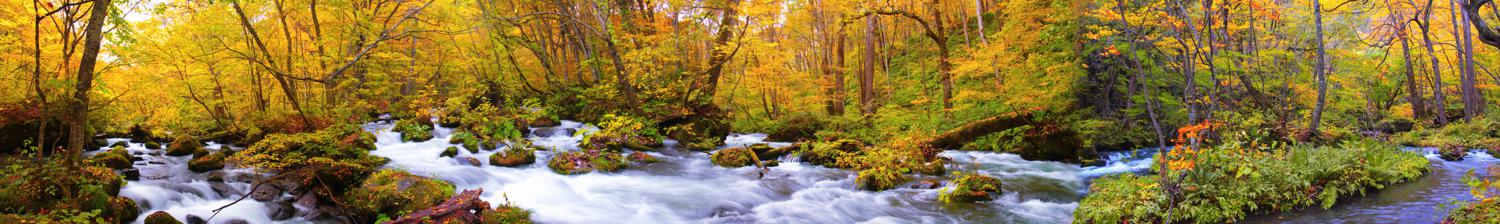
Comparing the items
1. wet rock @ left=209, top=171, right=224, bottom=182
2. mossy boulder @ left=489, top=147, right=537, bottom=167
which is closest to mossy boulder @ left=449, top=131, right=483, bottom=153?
mossy boulder @ left=489, top=147, right=537, bottom=167

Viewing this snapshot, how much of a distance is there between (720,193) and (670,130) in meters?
6.39

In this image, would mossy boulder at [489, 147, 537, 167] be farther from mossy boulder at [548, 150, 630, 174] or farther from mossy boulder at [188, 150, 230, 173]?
mossy boulder at [188, 150, 230, 173]

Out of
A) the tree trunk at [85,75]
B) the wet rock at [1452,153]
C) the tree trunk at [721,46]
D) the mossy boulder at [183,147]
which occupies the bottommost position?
the wet rock at [1452,153]

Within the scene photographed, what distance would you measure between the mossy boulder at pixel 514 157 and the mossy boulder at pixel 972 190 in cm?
638

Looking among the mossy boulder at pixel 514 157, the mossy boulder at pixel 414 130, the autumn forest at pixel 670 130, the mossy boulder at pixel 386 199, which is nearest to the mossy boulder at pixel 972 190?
the autumn forest at pixel 670 130

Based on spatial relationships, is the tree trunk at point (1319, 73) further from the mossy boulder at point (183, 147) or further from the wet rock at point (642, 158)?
the mossy boulder at point (183, 147)

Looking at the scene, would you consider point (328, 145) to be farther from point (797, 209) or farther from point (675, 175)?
point (797, 209)

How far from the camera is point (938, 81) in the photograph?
68.0 feet

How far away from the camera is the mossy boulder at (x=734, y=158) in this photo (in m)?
11.9

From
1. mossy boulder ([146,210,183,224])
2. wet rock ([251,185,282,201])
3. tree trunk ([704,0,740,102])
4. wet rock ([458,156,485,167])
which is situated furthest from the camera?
tree trunk ([704,0,740,102])

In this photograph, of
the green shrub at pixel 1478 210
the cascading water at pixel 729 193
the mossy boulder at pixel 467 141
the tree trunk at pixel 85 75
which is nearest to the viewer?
the green shrub at pixel 1478 210

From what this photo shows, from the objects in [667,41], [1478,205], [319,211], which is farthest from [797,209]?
[667,41]

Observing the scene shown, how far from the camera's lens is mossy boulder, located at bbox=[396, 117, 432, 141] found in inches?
504

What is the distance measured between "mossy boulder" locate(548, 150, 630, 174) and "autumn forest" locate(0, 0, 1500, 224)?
6 centimetres
